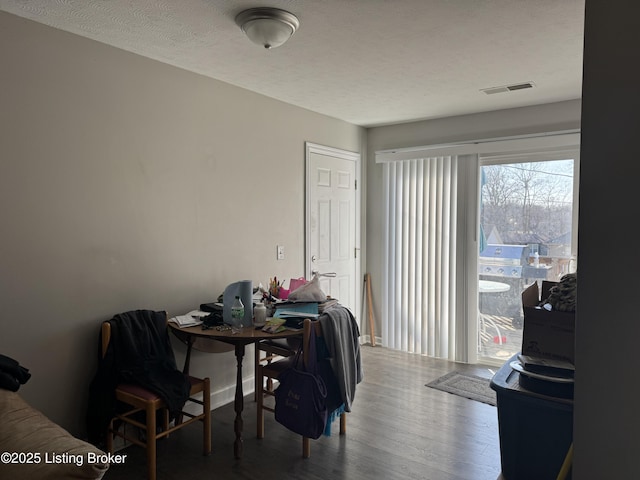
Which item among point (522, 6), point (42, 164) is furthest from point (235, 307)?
point (522, 6)

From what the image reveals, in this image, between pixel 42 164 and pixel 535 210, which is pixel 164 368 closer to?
pixel 42 164

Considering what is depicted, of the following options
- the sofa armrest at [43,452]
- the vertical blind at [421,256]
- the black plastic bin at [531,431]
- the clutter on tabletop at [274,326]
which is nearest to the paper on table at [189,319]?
the clutter on tabletop at [274,326]

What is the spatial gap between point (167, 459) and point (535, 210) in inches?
138

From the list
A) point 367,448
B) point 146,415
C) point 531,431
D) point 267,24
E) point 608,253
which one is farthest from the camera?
point 367,448

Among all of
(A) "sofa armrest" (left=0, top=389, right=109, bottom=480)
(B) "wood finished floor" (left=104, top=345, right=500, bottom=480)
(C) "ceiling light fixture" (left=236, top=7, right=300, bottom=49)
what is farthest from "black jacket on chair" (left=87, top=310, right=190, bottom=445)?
(C) "ceiling light fixture" (left=236, top=7, right=300, bottom=49)

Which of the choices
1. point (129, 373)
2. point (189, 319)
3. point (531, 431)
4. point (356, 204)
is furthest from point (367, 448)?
point (356, 204)

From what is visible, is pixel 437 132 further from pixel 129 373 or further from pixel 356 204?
pixel 129 373

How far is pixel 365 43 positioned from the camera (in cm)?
253

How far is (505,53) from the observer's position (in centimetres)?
269

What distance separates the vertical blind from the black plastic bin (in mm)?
2602

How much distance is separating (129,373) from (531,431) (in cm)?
201

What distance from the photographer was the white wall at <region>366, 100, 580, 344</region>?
A: 3.82m

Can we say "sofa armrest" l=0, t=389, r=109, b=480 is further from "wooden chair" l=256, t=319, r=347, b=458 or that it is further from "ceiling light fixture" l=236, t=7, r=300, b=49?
"ceiling light fixture" l=236, t=7, r=300, b=49

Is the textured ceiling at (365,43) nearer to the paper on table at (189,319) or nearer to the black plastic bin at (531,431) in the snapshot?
the paper on table at (189,319)
